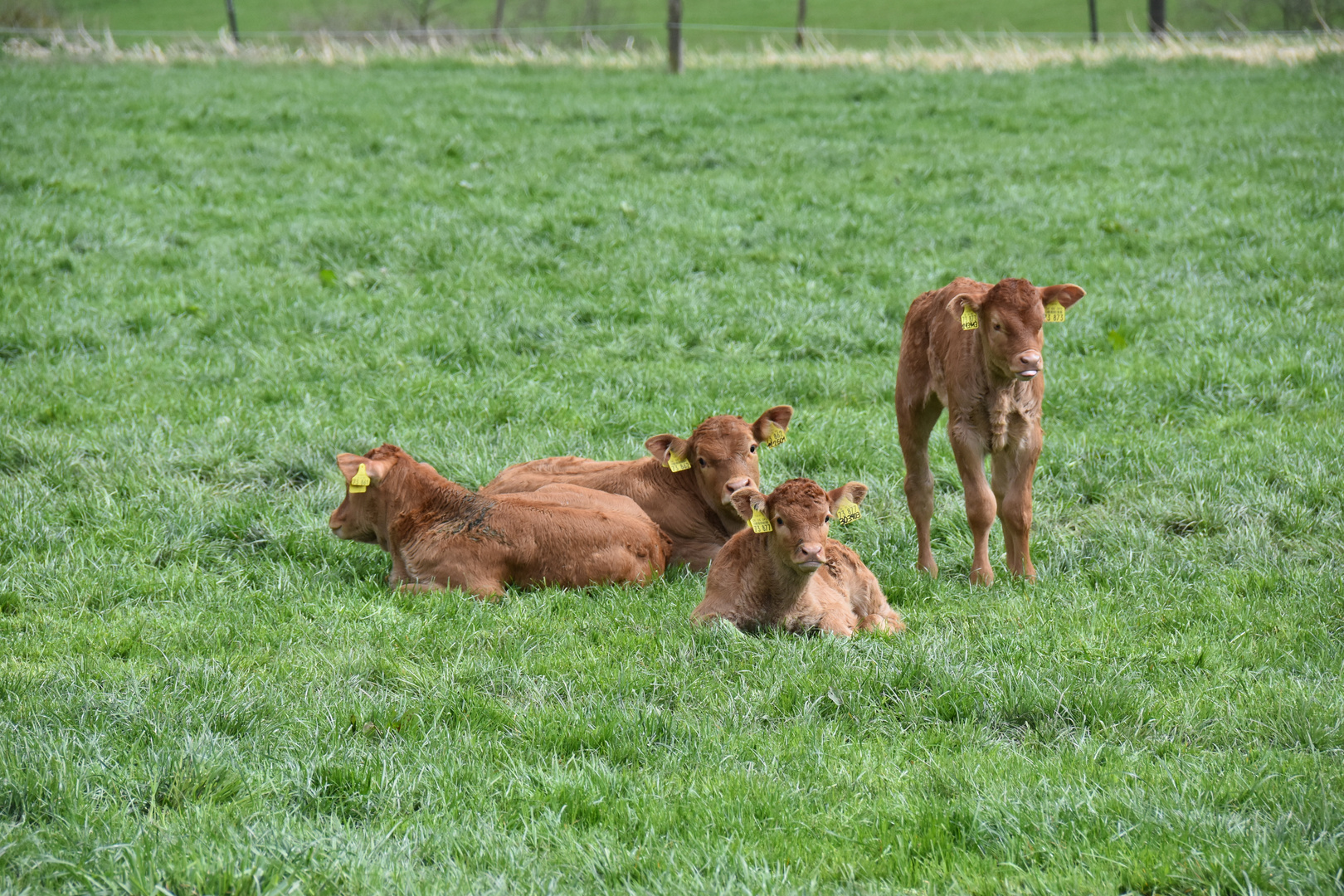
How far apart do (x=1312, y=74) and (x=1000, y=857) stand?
21.9m

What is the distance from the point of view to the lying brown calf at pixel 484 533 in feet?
20.7

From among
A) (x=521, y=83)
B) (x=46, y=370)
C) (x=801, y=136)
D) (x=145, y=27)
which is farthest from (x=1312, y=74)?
(x=145, y=27)

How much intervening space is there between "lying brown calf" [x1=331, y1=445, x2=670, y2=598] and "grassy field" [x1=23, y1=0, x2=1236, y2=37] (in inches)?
2126

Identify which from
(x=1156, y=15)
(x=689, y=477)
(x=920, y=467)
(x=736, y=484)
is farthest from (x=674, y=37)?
(x=736, y=484)

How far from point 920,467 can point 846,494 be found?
3.63ft

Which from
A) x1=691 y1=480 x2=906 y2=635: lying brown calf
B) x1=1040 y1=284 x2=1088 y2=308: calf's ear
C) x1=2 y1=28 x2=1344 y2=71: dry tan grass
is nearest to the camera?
x1=691 y1=480 x2=906 y2=635: lying brown calf

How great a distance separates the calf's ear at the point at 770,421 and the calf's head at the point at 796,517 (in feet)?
4.07

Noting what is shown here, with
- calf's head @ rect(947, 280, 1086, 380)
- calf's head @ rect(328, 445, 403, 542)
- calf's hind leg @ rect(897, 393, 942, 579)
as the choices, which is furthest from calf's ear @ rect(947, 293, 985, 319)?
calf's head @ rect(328, 445, 403, 542)

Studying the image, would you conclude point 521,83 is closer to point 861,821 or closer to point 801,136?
point 801,136

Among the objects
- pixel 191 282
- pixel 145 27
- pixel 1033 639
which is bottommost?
pixel 1033 639

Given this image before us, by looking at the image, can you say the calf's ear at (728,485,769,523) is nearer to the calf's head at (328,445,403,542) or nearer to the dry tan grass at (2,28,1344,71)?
the calf's head at (328,445,403,542)

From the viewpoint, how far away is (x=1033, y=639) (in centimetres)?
528

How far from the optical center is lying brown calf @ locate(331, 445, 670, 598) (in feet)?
20.7

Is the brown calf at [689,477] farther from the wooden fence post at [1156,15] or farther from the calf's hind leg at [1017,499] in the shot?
the wooden fence post at [1156,15]
